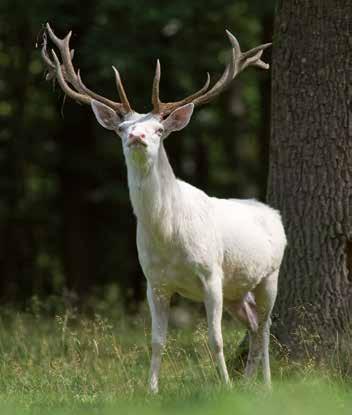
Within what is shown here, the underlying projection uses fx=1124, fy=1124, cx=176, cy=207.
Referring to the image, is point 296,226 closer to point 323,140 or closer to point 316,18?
point 323,140

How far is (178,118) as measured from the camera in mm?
8266

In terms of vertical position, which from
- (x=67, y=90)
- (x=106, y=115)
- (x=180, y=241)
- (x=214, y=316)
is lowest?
(x=214, y=316)

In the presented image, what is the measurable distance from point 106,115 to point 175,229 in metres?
1.00

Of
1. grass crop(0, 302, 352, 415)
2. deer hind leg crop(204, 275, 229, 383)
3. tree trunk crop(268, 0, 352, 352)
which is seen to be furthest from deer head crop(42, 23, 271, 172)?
grass crop(0, 302, 352, 415)

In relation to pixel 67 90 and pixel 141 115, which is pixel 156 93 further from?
pixel 67 90

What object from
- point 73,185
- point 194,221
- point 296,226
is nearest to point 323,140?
point 296,226

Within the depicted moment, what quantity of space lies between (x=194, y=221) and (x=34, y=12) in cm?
641

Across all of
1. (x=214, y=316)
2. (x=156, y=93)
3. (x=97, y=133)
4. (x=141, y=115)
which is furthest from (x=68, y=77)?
(x=97, y=133)

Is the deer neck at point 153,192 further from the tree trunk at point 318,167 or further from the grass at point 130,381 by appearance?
the tree trunk at point 318,167

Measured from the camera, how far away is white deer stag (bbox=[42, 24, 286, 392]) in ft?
26.3

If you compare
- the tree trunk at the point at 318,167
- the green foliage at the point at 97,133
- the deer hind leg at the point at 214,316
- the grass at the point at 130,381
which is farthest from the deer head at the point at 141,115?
the green foliage at the point at 97,133

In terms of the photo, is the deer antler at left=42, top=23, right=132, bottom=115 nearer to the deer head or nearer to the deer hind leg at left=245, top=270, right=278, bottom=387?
the deer head

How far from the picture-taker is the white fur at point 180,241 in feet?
26.3

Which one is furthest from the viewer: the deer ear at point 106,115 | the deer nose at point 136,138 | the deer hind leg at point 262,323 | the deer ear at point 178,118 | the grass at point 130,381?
the deer hind leg at point 262,323
